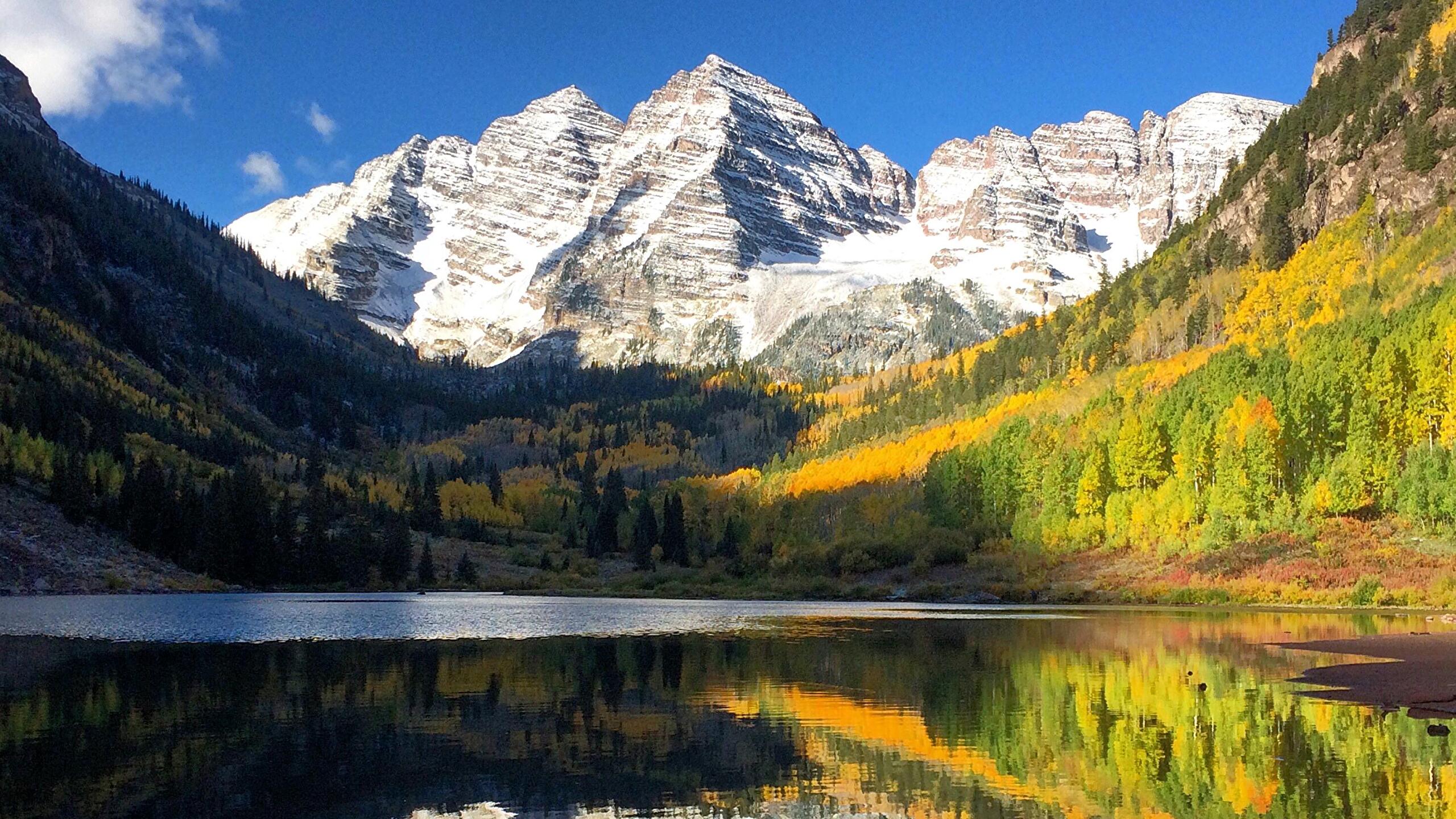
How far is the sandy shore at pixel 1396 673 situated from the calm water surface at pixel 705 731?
1555mm

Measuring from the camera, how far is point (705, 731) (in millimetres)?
34344

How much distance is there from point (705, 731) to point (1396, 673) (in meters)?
25.4

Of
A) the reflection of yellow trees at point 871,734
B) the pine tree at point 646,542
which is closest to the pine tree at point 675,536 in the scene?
the pine tree at point 646,542

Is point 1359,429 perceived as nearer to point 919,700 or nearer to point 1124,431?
point 1124,431

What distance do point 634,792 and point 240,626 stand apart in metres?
60.6

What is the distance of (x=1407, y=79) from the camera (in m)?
149

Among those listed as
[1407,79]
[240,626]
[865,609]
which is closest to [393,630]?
[240,626]

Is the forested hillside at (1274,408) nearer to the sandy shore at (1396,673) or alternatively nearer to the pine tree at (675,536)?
the pine tree at (675,536)

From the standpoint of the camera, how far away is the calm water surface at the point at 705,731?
25344 mm

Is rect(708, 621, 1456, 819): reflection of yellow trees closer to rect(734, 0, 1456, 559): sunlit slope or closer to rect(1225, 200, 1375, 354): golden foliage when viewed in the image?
rect(734, 0, 1456, 559): sunlit slope

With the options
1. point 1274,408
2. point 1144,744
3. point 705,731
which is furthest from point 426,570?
point 1144,744

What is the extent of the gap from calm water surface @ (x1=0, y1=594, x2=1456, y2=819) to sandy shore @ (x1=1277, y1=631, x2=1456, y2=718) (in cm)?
155

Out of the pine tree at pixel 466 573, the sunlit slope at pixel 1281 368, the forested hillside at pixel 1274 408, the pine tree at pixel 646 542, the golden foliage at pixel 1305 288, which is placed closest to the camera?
the forested hillside at pixel 1274 408

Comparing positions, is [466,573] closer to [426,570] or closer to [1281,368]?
[426,570]
